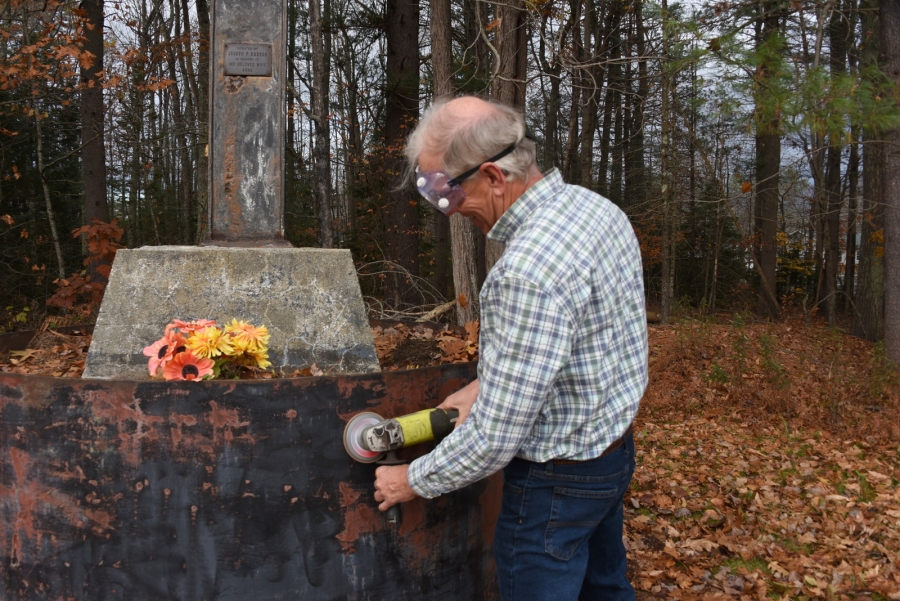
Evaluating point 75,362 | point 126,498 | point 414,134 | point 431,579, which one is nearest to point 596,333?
point 414,134

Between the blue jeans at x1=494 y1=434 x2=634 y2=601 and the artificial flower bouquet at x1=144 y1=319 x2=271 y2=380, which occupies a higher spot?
the artificial flower bouquet at x1=144 y1=319 x2=271 y2=380

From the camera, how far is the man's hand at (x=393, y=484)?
2.11 metres

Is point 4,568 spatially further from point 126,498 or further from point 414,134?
point 414,134

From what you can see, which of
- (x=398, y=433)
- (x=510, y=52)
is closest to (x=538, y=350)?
(x=398, y=433)

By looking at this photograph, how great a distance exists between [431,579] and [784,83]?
20.1 ft

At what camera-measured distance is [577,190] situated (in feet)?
6.42

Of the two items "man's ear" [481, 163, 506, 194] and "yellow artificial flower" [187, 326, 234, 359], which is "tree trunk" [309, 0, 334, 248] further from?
"man's ear" [481, 163, 506, 194]

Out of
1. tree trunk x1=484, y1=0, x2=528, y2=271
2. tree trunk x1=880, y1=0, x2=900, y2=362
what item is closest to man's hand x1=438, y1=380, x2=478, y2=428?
tree trunk x1=484, y1=0, x2=528, y2=271

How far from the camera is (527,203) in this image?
1896 mm

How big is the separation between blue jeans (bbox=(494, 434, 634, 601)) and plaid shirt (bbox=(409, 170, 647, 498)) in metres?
0.07

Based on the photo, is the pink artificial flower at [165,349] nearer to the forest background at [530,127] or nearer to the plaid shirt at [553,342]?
the plaid shirt at [553,342]

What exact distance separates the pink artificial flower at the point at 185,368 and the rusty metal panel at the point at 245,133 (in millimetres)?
1095

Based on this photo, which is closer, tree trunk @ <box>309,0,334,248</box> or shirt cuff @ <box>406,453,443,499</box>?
shirt cuff @ <box>406,453,443,499</box>

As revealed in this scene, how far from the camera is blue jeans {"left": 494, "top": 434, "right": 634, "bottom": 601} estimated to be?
1.94 metres
